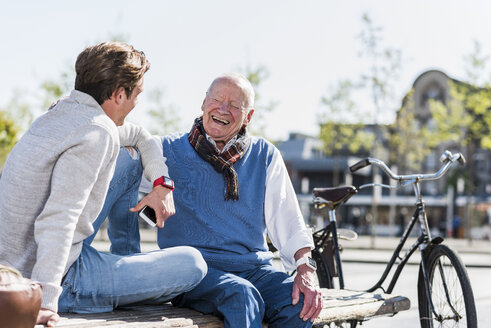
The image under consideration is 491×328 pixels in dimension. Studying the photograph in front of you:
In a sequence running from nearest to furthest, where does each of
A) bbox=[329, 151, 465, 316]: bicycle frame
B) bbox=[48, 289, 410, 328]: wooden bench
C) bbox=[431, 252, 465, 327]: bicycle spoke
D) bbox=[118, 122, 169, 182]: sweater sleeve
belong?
bbox=[48, 289, 410, 328]: wooden bench → bbox=[118, 122, 169, 182]: sweater sleeve → bbox=[431, 252, 465, 327]: bicycle spoke → bbox=[329, 151, 465, 316]: bicycle frame

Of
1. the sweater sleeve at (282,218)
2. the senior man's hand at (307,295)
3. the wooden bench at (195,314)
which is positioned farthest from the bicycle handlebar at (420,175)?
the senior man's hand at (307,295)

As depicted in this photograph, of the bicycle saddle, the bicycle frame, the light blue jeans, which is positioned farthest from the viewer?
the bicycle saddle

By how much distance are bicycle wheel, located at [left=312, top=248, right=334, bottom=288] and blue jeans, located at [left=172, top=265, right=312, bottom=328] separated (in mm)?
1694

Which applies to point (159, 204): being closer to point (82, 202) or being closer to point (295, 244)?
point (82, 202)

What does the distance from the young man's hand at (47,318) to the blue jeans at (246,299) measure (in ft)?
2.45

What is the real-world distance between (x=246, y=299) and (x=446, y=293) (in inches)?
68.9

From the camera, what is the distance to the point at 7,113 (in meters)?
28.6

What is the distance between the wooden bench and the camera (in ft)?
7.74

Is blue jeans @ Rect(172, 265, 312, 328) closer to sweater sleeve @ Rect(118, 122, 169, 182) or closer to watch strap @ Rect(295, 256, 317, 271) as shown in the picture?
watch strap @ Rect(295, 256, 317, 271)

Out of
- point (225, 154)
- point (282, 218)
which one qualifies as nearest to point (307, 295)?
→ point (282, 218)

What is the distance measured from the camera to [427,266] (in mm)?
4160

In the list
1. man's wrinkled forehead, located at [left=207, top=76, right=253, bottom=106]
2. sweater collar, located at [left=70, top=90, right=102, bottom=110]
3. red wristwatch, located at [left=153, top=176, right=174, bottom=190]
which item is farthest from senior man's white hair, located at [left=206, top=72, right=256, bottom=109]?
sweater collar, located at [left=70, top=90, right=102, bottom=110]

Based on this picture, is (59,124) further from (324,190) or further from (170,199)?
(324,190)

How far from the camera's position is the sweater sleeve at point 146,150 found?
9.19 ft
